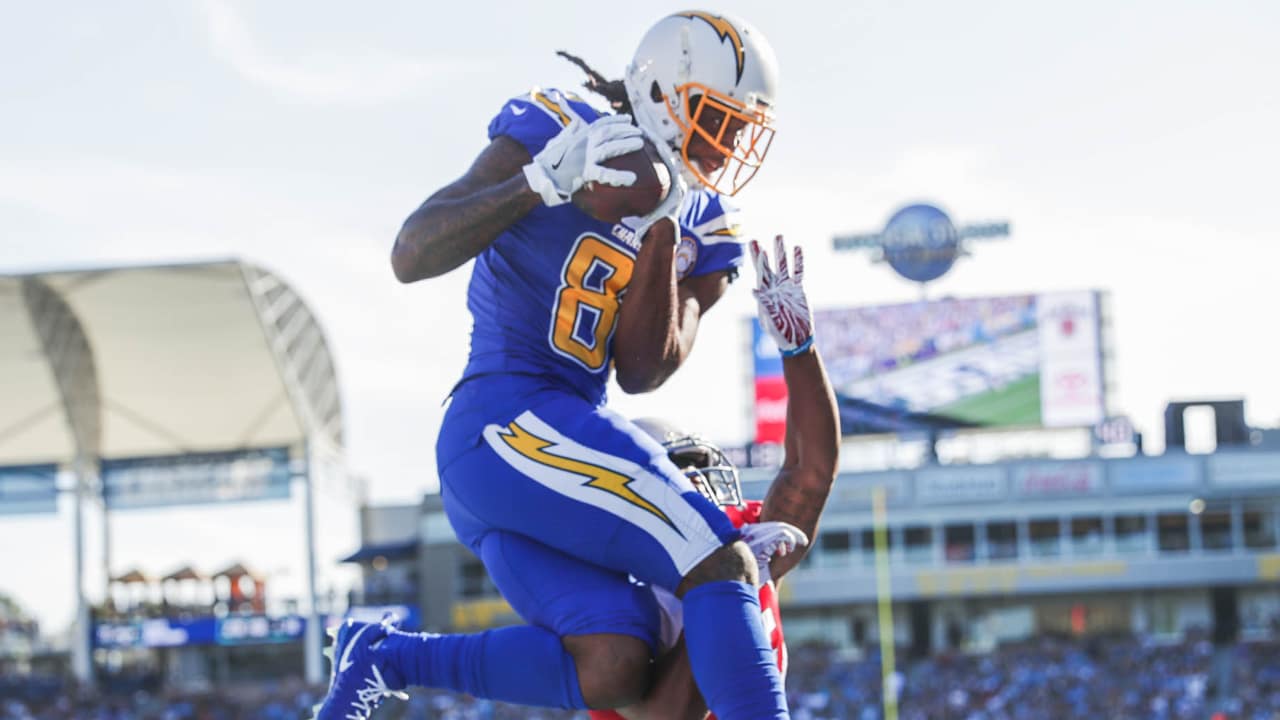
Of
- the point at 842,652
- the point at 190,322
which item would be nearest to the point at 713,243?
the point at 190,322

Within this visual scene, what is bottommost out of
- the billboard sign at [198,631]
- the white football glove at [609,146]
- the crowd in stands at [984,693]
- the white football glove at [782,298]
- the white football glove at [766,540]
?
the crowd in stands at [984,693]

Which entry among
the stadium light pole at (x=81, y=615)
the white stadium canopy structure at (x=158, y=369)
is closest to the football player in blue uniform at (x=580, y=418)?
the white stadium canopy structure at (x=158, y=369)

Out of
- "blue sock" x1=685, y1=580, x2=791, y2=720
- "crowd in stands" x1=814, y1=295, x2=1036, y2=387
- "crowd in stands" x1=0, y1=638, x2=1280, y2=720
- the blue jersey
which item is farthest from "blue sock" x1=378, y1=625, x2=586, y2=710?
"crowd in stands" x1=814, y1=295, x2=1036, y2=387

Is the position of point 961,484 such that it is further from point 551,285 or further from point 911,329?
point 551,285

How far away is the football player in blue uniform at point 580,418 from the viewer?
135 inches

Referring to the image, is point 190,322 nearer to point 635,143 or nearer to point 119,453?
point 119,453

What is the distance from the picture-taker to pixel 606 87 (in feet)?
12.9

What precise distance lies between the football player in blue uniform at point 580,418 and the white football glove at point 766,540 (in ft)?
0.41

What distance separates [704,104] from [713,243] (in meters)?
0.69

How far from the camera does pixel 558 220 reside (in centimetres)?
383

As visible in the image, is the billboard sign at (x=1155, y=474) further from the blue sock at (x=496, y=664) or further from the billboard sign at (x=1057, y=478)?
the blue sock at (x=496, y=664)

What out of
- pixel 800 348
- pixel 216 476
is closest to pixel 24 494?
pixel 216 476

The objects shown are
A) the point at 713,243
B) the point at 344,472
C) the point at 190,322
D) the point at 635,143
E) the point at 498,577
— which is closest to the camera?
the point at 635,143

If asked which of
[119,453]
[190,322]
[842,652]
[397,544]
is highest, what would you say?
[190,322]
